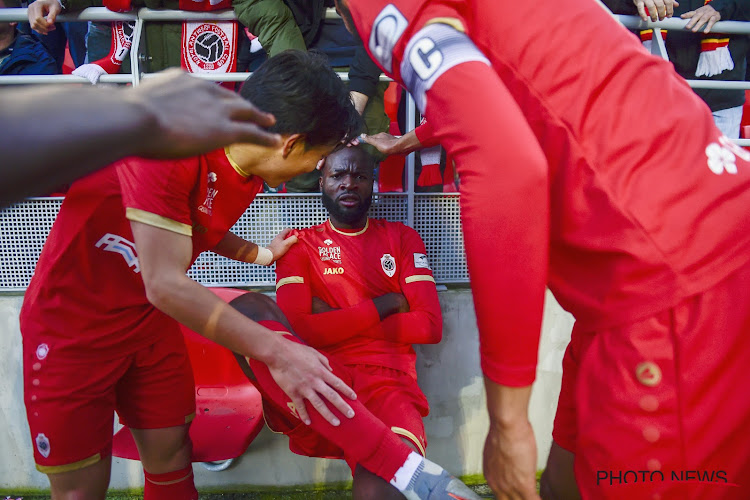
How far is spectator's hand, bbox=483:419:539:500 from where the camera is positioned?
33.4 inches

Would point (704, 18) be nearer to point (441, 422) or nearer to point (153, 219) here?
point (441, 422)

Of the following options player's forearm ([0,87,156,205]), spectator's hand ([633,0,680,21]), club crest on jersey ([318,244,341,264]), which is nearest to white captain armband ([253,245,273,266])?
club crest on jersey ([318,244,341,264])

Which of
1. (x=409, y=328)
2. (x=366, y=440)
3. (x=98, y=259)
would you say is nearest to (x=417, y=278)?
(x=409, y=328)

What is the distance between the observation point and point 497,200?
771 mm

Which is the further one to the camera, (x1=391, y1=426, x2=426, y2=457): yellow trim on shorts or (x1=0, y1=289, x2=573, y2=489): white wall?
(x1=0, y1=289, x2=573, y2=489): white wall

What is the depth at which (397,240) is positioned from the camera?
97.8 inches

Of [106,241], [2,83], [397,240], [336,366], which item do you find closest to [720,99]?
[397,240]

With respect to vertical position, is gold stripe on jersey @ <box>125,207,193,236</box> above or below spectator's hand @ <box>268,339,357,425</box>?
above

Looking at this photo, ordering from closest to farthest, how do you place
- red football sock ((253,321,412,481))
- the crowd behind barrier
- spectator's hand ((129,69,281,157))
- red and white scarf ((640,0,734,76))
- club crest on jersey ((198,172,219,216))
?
spectator's hand ((129,69,281,157)) < red football sock ((253,321,412,481)) < club crest on jersey ((198,172,219,216)) < the crowd behind barrier < red and white scarf ((640,0,734,76))

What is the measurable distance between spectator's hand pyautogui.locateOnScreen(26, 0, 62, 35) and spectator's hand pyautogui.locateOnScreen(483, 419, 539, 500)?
8.91ft

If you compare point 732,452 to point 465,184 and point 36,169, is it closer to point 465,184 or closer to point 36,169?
point 465,184

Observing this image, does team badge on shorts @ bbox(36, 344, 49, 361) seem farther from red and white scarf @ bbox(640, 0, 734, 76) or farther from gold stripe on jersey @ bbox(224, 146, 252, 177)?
red and white scarf @ bbox(640, 0, 734, 76)

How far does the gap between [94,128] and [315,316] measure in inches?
67.7

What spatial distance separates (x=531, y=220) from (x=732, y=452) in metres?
0.51
